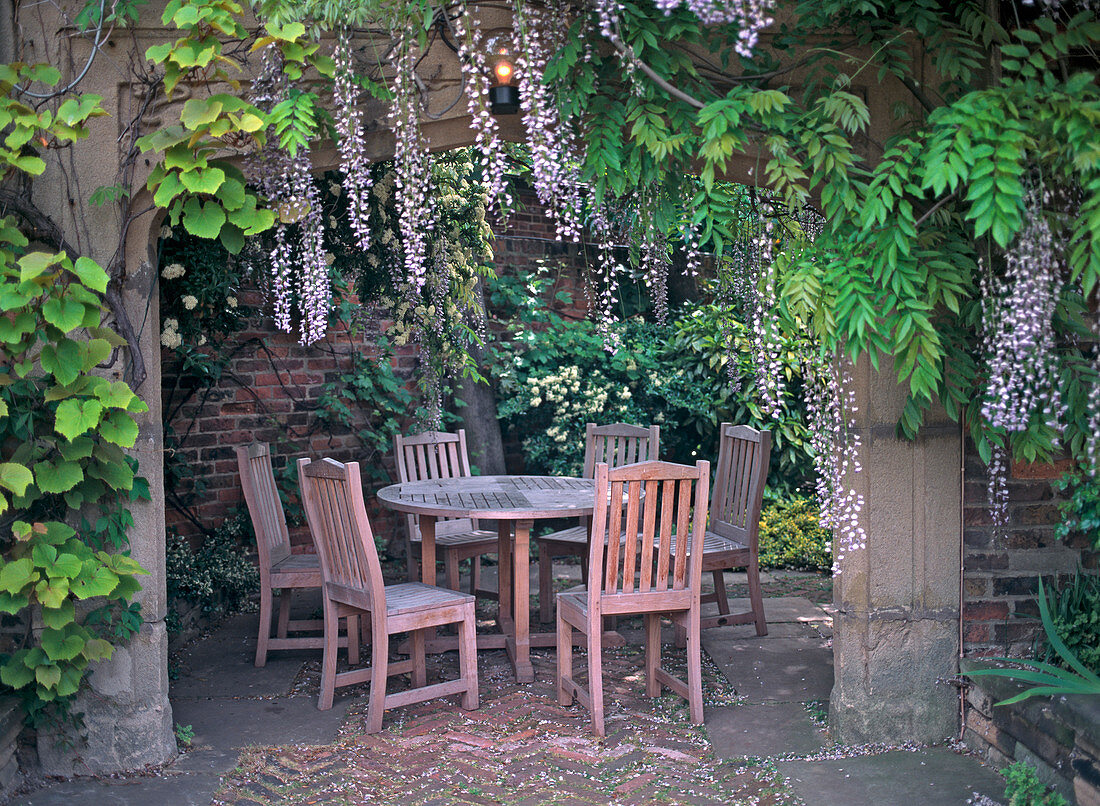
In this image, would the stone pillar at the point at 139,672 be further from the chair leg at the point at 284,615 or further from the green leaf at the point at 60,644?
the chair leg at the point at 284,615

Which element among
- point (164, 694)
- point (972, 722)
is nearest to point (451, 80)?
point (164, 694)

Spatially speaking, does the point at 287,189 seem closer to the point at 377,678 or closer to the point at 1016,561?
the point at 377,678

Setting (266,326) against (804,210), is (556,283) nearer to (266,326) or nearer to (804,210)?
(266,326)

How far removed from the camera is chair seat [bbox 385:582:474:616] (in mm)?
3578

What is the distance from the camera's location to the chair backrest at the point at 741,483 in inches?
174

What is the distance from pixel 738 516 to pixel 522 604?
1.22 metres

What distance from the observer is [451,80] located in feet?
10.4

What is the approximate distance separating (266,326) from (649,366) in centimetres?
274

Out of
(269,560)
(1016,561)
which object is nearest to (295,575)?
(269,560)

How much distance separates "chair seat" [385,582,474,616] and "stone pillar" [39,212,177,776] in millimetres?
853

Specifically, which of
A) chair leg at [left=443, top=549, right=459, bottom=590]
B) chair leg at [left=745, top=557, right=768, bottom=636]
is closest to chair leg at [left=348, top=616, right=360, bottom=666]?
chair leg at [left=443, top=549, right=459, bottom=590]

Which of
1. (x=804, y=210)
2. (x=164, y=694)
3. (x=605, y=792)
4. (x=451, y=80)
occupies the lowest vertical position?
(x=605, y=792)

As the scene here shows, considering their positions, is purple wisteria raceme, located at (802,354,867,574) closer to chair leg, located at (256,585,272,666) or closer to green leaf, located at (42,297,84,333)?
green leaf, located at (42,297,84,333)

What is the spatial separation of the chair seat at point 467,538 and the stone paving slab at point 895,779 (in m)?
2.12
